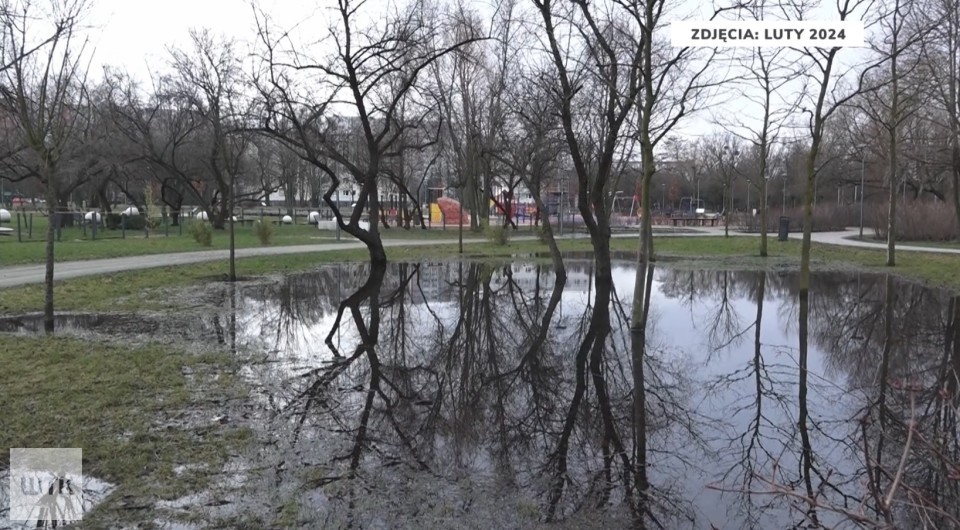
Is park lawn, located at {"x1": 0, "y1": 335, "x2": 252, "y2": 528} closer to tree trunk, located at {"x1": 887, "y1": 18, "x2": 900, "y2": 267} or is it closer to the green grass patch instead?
the green grass patch

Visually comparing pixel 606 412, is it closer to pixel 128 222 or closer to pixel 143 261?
pixel 143 261

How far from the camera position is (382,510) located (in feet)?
14.5

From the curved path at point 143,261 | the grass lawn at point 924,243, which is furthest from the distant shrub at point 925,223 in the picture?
the curved path at point 143,261

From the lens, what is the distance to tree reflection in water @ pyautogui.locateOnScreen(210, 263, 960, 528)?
4.50m

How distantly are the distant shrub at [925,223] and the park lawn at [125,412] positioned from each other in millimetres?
31612

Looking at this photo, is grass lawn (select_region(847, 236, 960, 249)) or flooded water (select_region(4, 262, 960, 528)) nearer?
flooded water (select_region(4, 262, 960, 528))

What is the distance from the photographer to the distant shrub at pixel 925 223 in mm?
30188

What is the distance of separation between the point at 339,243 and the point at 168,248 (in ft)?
25.8

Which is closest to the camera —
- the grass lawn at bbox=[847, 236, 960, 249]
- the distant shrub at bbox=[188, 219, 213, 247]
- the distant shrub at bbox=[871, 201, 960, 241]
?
the distant shrub at bbox=[188, 219, 213, 247]

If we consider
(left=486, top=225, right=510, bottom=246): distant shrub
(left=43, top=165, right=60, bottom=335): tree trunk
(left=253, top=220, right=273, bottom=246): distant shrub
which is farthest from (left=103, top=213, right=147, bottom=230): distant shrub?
(left=43, top=165, right=60, bottom=335): tree trunk

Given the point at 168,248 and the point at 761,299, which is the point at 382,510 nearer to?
the point at 761,299

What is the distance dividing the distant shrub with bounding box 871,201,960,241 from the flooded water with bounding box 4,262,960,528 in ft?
65.7

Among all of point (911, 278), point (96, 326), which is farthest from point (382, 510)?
point (911, 278)

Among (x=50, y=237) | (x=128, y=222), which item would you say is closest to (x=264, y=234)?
(x=128, y=222)
